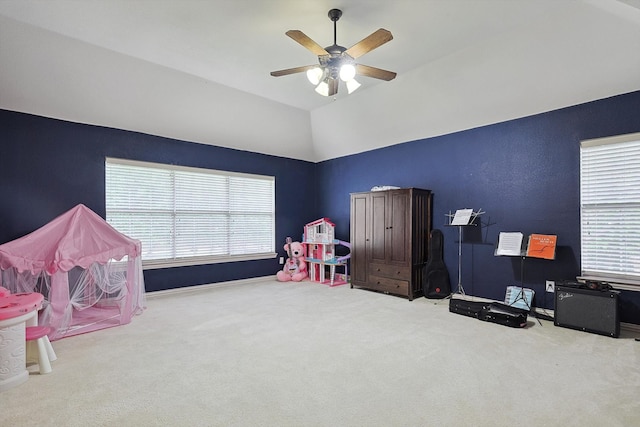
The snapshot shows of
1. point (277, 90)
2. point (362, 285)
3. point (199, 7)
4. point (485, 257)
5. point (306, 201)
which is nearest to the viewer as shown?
point (199, 7)

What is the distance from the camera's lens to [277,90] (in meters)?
5.07

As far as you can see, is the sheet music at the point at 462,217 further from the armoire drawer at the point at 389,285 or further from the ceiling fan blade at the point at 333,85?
the ceiling fan blade at the point at 333,85

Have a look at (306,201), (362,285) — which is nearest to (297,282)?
(362,285)

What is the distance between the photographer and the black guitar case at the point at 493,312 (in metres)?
3.56

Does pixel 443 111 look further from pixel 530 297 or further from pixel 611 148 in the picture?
pixel 530 297

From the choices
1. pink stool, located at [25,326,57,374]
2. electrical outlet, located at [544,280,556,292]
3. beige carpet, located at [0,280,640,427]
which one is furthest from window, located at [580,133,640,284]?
pink stool, located at [25,326,57,374]

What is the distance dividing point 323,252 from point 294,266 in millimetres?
730

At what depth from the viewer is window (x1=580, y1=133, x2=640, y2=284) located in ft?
11.5

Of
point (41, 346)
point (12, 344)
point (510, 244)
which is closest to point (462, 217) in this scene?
point (510, 244)

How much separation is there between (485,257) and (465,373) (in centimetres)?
251

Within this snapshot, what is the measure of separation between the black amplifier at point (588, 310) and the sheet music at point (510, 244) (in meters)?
0.59

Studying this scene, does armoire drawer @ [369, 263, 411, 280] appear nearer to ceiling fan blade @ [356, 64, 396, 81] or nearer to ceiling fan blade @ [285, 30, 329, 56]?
ceiling fan blade @ [356, 64, 396, 81]

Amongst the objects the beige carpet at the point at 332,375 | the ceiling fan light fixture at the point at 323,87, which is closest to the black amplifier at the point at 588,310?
the beige carpet at the point at 332,375

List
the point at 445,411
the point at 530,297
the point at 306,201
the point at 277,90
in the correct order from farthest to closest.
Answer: the point at 306,201, the point at 277,90, the point at 530,297, the point at 445,411
